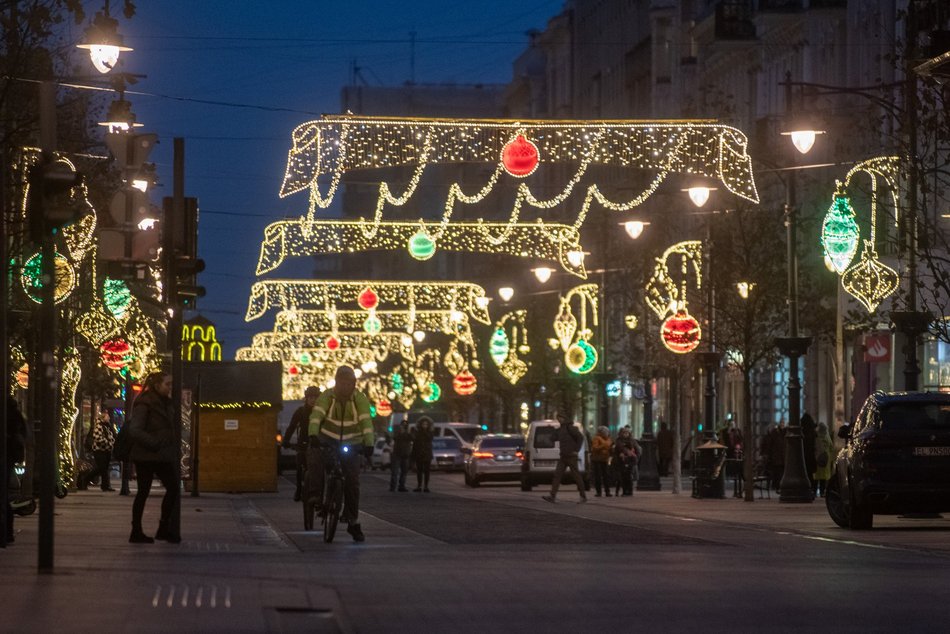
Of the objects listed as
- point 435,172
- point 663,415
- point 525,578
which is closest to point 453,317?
point 663,415

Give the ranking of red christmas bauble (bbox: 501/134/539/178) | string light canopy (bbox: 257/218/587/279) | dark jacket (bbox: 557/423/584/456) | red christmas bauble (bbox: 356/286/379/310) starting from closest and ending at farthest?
red christmas bauble (bbox: 501/134/539/178), dark jacket (bbox: 557/423/584/456), string light canopy (bbox: 257/218/587/279), red christmas bauble (bbox: 356/286/379/310)

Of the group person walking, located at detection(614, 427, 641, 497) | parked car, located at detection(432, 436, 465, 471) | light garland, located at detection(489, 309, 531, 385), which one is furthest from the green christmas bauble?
light garland, located at detection(489, 309, 531, 385)

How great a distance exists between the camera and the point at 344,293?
81812 mm

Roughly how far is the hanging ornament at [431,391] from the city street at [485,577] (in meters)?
82.8

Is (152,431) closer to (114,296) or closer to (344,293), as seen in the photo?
(114,296)

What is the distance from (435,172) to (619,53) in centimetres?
9132

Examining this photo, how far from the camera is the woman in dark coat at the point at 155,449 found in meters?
22.9

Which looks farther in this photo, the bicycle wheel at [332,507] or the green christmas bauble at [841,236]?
the green christmas bauble at [841,236]

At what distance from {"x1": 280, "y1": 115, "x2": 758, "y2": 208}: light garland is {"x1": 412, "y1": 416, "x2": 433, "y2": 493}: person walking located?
46.1ft

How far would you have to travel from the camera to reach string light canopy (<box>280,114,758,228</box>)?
3619 cm

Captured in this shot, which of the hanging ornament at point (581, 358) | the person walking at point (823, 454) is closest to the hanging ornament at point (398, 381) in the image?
the hanging ornament at point (581, 358)

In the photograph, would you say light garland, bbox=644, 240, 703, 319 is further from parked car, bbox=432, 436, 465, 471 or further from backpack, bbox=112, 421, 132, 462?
backpack, bbox=112, 421, 132, 462

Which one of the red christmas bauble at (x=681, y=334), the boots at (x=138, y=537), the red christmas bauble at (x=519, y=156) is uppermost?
the red christmas bauble at (x=519, y=156)

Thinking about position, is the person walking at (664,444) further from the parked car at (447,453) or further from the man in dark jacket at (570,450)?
the man in dark jacket at (570,450)
